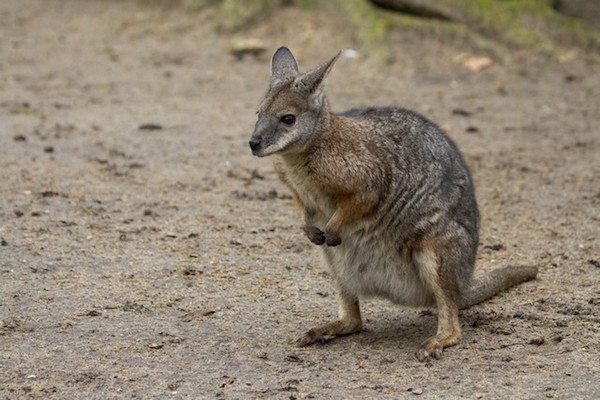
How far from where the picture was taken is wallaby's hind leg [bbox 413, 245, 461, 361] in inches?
197

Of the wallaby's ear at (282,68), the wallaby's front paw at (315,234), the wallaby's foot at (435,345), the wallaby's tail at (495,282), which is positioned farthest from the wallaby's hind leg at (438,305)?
the wallaby's ear at (282,68)

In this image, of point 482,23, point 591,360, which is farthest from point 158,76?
point 591,360

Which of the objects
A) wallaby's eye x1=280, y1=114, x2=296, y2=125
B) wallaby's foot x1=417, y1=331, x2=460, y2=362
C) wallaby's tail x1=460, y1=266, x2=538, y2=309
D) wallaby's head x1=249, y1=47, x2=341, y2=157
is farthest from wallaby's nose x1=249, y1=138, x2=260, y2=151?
wallaby's tail x1=460, y1=266, x2=538, y2=309

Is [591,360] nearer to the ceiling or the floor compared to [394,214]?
nearer to the floor

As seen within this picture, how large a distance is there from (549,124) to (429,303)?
4933 millimetres

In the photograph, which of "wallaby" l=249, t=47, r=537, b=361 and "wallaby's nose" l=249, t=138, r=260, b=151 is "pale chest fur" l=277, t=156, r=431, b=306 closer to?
"wallaby" l=249, t=47, r=537, b=361

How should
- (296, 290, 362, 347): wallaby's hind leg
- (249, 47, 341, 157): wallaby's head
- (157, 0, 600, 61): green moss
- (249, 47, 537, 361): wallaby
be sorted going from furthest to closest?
(157, 0, 600, 61): green moss, (296, 290, 362, 347): wallaby's hind leg, (249, 47, 537, 361): wallaby, (249, 47, 341, 157): wallaby's head

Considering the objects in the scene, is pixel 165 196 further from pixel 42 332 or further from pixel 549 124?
pixel 549 124

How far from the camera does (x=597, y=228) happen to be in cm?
686

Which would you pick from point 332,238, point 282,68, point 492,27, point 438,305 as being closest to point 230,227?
point 282,68

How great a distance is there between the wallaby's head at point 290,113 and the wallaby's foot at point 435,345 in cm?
111

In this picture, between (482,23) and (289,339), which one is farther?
(482,23)

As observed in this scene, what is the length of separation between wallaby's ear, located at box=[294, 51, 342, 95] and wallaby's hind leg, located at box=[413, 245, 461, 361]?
93cm

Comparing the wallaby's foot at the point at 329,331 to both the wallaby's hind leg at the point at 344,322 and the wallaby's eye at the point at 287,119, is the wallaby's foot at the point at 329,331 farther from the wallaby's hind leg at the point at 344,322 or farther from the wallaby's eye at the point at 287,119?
the wallaby's eye at the point at 287,119
